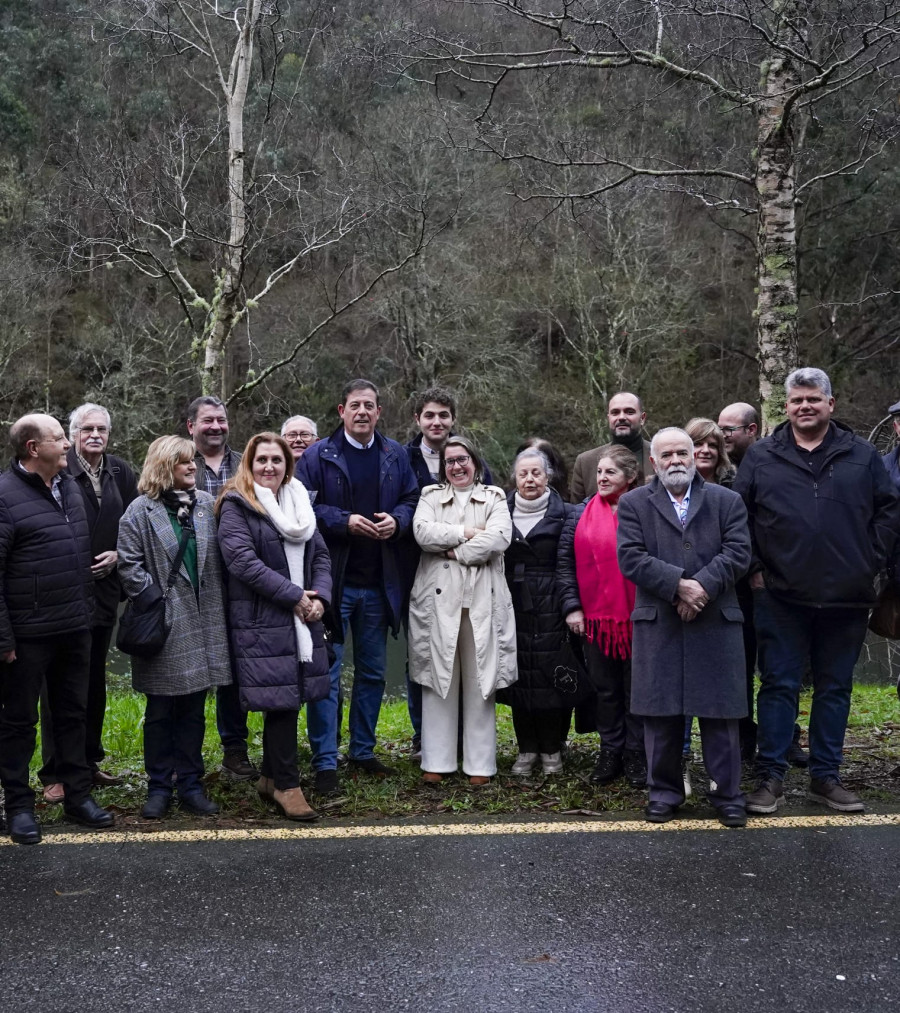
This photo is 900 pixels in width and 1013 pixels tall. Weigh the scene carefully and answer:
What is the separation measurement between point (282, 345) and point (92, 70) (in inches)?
448

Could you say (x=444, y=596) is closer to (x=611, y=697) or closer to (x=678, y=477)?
(x=611, y=697)

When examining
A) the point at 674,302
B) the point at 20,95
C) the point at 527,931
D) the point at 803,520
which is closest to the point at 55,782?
the point at 527,931

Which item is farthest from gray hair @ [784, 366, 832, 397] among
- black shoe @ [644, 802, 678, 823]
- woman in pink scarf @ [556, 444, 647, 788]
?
black shoe @ [644, 802, 678, 823]

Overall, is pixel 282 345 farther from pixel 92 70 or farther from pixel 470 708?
pixel 470 708

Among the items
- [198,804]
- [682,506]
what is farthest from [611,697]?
[198,804]

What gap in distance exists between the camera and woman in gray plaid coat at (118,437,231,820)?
5.35 m

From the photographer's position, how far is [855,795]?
5.49 metres

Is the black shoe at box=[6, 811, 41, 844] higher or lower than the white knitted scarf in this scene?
lower

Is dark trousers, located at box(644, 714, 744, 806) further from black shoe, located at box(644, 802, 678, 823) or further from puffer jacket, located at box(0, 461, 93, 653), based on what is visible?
puffer jacket, located at box(0, 461, 93, 653)

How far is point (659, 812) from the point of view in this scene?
5.21 metres

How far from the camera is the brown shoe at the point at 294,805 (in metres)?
5.28

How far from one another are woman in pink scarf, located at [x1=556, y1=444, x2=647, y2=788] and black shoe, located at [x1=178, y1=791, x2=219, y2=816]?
6.88 ft

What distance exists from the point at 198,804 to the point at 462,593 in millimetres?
1817

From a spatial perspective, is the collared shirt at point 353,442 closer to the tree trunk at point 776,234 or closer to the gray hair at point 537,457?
the gray hair at point 537,457
